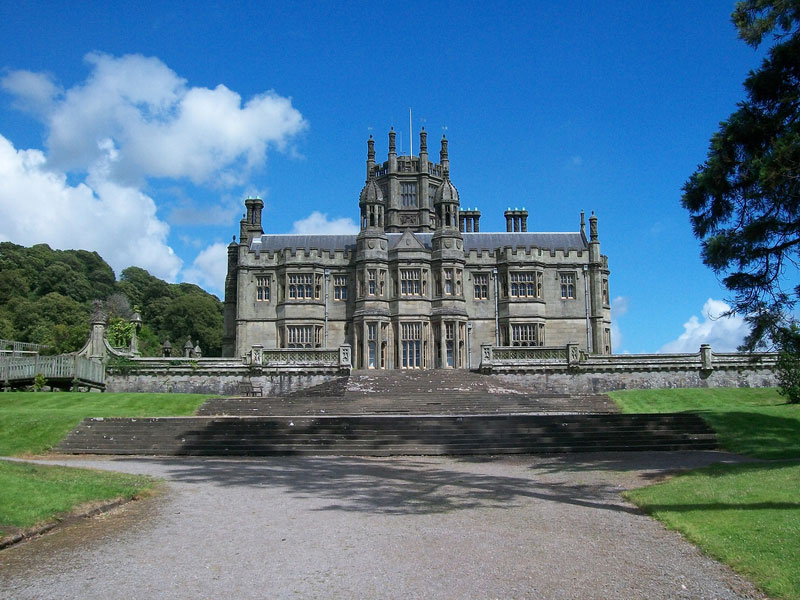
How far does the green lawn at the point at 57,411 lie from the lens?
2217 cm

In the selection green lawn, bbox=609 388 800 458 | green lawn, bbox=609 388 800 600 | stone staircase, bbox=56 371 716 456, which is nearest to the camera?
green lawn, bbox=609 388 800 600

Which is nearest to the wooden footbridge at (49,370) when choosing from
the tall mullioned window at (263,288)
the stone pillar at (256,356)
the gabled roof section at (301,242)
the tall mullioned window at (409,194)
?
the stone pillar at (256,356)

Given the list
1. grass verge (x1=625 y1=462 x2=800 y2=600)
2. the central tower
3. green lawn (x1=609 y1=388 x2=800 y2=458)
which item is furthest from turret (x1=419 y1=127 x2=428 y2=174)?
grass verge (x1=625 y1=462 x2=800 y2=600)

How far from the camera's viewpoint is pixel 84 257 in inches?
4104

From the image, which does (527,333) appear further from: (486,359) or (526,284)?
(486,359)

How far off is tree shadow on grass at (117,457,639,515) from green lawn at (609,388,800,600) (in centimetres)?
108

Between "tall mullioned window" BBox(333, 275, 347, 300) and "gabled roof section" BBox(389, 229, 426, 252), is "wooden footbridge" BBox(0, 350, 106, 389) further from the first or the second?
"gabled roof section" BBox(389, 229, 426, 252)

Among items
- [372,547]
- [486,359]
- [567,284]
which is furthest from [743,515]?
[567,284]

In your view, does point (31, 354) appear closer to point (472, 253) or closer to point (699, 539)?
point (472, 253)

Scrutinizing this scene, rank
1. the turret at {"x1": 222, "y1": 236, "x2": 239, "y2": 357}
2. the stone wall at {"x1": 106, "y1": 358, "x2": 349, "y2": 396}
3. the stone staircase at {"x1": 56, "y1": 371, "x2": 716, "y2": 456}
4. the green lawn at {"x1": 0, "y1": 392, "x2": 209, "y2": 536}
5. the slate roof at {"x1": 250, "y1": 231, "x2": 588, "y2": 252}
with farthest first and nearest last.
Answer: the slate roof at {"x1": 250, "y1": 231, "x2": 588, "y2": 252} → the turret at {"x1": 222, "y1": 236, "x2": 239, "y2": 357} → the stone wall at {"x1": 106, "y1": 358, "x2": 349, "y2": 396} → the stone staircase at {"x1": 56, "y1": 371, "x2": 716, "y2": 456} → the green lawn at {"x1": 0, "y1": 392, "x2": 209, "y2": 536}

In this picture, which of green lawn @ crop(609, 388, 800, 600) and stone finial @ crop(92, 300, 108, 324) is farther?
stone finial @ crop(92, 300, 108, 324)

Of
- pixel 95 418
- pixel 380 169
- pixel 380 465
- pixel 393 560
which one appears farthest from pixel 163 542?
pixel 380 169

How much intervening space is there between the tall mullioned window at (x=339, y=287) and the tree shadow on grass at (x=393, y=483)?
29.6 metres

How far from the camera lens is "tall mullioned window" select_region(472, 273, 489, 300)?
49.4 m
